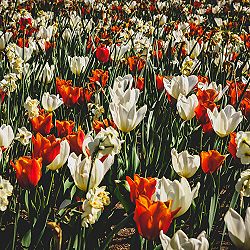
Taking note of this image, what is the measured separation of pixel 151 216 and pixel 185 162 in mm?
515

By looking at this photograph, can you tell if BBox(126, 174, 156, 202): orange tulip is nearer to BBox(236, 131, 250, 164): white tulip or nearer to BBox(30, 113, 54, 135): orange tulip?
BBox(236, 131, 250, 164): white tulip

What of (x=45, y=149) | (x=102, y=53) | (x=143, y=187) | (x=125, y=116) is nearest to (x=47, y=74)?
(x=102, y=53)

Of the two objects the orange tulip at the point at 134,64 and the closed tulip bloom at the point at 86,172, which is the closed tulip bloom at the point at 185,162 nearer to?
the closed tulip bloom at the point at 86,172

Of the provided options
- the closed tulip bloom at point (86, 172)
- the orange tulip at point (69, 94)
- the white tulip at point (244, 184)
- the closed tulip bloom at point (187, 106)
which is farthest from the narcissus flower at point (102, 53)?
the white tulip at point (244, 184)

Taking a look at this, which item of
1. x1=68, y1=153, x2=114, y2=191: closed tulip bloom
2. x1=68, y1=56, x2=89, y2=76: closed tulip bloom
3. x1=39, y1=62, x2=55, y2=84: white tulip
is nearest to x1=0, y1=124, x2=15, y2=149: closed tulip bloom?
x1=68, y1=153, x2=114, y2=191: closed tulip bloom

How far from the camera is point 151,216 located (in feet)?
4.32

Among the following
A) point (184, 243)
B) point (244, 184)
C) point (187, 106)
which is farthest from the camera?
point (187, 106)

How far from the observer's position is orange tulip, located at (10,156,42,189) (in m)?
1.63

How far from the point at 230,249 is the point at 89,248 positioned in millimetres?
636

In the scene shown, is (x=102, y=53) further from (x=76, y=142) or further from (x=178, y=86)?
(x=76, y=142)

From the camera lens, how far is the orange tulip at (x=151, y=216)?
4.32 feet

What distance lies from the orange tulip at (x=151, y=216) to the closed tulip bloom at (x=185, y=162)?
47 centimetres

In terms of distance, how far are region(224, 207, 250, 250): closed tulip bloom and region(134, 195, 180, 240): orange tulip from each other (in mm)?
176

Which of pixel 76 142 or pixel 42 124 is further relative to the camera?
pixel 42 124
